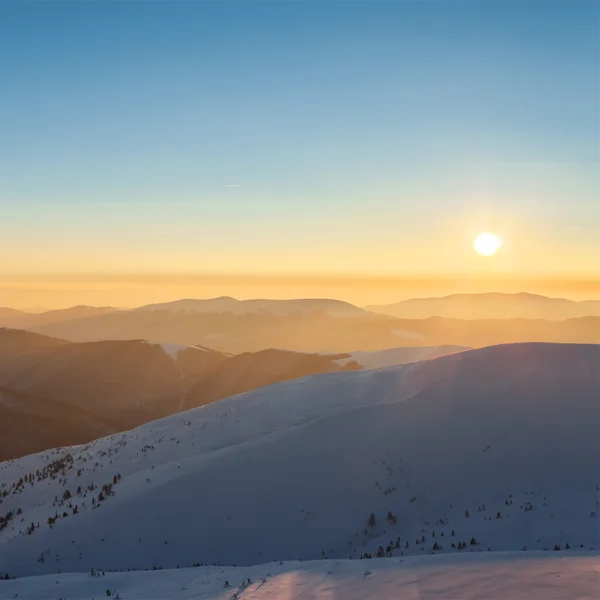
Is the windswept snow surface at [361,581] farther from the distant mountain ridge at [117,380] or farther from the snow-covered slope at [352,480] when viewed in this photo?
the distant mountain ridge at [117,380]

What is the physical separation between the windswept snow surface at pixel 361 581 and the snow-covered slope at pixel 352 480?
1863mm

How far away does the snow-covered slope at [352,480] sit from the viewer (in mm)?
12398

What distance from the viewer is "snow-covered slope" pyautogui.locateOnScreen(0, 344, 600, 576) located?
40.7ft

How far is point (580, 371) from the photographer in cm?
1934

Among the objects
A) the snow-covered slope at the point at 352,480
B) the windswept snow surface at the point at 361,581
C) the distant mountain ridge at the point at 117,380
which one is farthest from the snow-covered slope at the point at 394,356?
the windswept snow surface at the point at 361,581

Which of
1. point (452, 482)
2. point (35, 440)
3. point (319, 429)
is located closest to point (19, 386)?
point (35, 440)

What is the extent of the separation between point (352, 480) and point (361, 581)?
281 inches

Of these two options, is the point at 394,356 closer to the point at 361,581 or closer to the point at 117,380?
the point at 117,380

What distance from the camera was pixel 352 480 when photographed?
15.3 metres

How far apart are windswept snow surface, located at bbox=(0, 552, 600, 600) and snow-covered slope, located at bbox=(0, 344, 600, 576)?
1863 millimetres

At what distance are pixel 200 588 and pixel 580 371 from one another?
15489 millimetres

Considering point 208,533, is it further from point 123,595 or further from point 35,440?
point 35,440

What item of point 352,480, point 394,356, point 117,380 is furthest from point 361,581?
point 117,380

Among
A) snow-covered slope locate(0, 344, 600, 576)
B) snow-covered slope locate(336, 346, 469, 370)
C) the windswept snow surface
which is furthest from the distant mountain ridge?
the windswept snow surface
